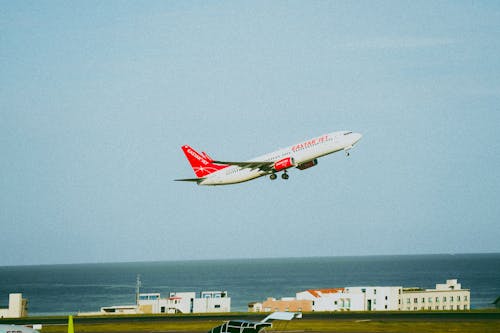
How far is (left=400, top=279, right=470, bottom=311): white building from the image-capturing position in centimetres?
13050

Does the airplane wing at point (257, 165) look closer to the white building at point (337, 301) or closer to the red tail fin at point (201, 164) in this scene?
the red tail fin at point (201, 164)

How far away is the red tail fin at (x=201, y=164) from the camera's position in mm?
92912

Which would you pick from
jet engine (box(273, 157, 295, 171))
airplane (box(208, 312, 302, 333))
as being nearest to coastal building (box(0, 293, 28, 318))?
jet engine (box(273, 157, 295, 171))

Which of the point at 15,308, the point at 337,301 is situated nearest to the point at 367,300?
the point at 337,301

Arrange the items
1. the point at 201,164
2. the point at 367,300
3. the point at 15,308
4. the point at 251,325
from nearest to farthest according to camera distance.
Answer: the point at 251,325 → the point at 201,164 → the point at 15,308 → the point at 367,300

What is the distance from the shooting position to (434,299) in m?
136

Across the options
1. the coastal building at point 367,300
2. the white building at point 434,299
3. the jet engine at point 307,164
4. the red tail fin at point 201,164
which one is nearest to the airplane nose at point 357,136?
the jet engine at point 307,164

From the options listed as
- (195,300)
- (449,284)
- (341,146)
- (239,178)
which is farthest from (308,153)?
(449,284)

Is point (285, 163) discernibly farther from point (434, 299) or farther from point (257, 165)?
point (434, 299)

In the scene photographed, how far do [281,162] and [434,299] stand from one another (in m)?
66.7

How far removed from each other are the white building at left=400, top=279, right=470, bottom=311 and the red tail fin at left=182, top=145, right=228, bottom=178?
171 feet

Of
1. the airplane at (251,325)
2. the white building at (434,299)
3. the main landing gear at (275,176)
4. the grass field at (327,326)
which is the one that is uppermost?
the main landing gear at (275,176)

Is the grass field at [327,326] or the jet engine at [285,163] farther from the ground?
the jet engine at [285,163]

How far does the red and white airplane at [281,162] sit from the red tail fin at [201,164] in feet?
0.42
